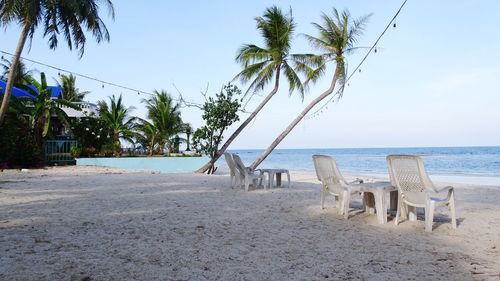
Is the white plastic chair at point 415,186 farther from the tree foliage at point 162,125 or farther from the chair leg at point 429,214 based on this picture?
the tree foliage at point 162,125

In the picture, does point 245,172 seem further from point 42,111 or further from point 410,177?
point 42,111

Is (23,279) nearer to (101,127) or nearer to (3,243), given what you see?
(3,243)

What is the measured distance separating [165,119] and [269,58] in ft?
28.7

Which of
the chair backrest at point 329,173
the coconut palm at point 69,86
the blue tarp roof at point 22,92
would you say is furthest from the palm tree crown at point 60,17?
the coconut palm at point 69,86

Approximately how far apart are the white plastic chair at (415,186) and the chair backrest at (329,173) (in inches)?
35.5

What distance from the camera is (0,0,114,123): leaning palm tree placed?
37.6 ft

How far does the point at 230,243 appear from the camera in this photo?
3.77m

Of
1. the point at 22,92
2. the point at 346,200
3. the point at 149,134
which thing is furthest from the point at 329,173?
the point at 149,134

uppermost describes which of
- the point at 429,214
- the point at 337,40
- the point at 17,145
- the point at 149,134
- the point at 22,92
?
the point at 337,40

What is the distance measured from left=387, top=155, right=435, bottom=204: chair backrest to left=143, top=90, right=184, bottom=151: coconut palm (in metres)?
18.2

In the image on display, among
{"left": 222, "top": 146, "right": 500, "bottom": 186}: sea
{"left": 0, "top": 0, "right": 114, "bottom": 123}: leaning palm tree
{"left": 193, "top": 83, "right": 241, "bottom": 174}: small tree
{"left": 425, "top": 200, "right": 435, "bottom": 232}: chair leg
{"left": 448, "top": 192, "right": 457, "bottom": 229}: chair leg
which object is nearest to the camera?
{"left": 425, "top": 200, "right": 435, "bottom": 232}: chair leg

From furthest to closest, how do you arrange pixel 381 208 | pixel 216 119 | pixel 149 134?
pixel 149 134
pixel 216 119
pixel 381 208

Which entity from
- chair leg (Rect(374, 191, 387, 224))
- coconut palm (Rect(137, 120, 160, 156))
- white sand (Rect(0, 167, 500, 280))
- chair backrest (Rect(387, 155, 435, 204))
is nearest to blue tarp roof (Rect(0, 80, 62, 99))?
coconut palm (Rect(137, 120, 160, 156))

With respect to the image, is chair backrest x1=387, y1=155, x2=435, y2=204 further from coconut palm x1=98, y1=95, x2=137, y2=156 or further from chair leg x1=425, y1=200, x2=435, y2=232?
coconut palm x1=98, y1=95, x2=137, y2=156
